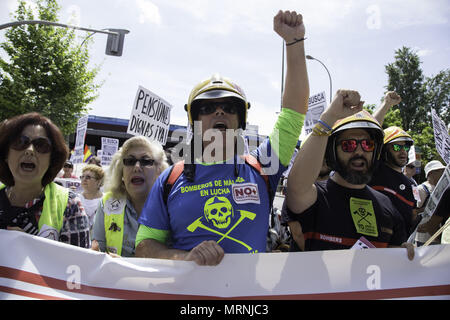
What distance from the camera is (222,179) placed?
6.26 ft

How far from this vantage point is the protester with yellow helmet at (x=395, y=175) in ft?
11.9

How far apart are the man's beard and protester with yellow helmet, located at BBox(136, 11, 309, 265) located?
445 mm

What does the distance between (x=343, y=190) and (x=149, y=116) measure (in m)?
3.99

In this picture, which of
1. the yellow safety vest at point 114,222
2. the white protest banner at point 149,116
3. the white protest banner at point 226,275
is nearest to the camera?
the white protest banner at point 226,275

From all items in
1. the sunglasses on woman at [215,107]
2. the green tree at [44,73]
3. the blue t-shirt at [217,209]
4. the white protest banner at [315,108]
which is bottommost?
the blue t-shirt at [217,209]

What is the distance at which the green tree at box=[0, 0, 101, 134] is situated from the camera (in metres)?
15.6

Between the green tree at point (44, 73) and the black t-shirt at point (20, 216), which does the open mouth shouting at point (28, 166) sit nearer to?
the black t-shirt at point (20, 216)

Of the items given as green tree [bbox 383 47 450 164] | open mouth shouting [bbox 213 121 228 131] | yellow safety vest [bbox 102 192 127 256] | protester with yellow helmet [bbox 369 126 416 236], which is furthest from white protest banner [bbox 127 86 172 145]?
green tree [bbox 383 47 450 164]

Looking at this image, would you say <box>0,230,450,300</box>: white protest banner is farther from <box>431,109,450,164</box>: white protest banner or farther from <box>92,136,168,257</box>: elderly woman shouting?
<box>431,109,450,164</box>: white protest banner

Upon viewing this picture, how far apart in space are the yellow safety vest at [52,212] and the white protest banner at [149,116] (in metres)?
3.11

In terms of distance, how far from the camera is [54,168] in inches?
90.4

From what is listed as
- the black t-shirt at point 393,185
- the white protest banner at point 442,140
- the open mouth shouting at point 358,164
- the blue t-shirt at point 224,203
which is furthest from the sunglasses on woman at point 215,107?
the white protest banner at point 442,140

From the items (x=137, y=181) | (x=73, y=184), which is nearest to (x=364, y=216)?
(x=137, y=181)
